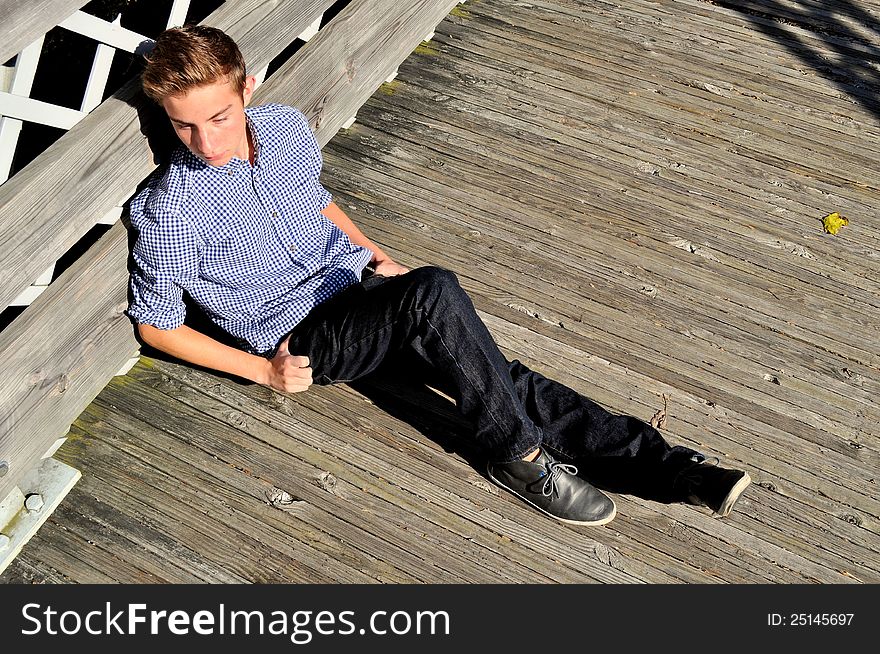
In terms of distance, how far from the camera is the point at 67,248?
7.06 ft

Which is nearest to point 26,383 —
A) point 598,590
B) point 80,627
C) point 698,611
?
point 80,627

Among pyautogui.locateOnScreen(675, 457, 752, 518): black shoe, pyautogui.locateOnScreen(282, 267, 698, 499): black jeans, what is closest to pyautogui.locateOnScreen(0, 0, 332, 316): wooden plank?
pyautogui.locateOnScreen(282, 267, 698, 499): black jeans

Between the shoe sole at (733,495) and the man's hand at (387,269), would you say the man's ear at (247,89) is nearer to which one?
the man's hand at (387,269)

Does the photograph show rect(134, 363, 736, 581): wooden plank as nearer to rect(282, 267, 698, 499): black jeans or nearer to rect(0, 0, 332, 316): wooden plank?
rect(282, 267, 698, 499): black jeans

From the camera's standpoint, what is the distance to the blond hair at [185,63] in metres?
2.00

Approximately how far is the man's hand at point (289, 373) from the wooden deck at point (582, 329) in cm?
19

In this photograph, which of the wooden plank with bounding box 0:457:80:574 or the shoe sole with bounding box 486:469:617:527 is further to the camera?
the shoe sole with bounding box 486:469:617:527

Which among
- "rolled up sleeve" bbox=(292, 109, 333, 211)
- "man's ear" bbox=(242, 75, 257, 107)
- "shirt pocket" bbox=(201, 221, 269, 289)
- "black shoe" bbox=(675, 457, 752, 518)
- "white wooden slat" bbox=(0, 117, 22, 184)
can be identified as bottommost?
"black shoe" bbox=(675, 457, 752, 518)

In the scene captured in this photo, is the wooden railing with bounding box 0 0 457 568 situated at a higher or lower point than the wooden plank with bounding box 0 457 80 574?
higher

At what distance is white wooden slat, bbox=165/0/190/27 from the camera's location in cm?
251

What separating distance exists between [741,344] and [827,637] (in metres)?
0.99

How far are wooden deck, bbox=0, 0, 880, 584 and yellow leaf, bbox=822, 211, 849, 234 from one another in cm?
4

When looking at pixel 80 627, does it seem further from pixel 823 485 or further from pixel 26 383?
pixel 823 485

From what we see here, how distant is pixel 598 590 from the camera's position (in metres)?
2.27
